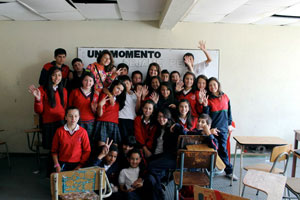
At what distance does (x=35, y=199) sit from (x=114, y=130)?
1.22 m


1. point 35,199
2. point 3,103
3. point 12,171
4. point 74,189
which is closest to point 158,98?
point 74,189

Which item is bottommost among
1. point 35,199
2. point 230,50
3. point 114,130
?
point 35,199

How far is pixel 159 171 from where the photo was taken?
8.19 feet

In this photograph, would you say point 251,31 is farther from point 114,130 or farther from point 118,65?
point 114,130

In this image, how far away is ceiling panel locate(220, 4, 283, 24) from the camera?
2.96m

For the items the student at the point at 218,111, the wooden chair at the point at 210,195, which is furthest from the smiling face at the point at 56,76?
the wooden chair at the point at 210,195

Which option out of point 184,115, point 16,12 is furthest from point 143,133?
point 16,12

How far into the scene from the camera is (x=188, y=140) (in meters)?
2.27

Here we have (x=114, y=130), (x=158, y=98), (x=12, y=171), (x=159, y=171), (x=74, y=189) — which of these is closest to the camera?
(x=74, y=189)

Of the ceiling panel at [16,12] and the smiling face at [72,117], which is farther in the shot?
the ceiling panel at [16,12]

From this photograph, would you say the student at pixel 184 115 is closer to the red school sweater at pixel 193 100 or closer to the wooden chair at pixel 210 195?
the red school sweater at pixel 193 100

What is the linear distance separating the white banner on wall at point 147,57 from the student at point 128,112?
0.85 m

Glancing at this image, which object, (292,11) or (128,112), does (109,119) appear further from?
(292,11)

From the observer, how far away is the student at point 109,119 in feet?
8.89
